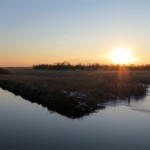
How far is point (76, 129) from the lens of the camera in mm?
19438

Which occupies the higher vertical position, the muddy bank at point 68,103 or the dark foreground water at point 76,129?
the muddy bank at point 68,103

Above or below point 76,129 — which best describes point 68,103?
above

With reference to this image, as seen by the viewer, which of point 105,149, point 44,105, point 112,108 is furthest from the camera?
point 44,105

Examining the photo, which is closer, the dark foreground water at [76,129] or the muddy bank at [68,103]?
the dark foreground water at [76,129]

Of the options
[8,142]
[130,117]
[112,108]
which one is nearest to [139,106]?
[112,108]

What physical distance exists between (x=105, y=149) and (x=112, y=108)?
11943 millimetres

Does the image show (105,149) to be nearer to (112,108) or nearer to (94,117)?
(94,117)

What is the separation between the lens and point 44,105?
2886cm

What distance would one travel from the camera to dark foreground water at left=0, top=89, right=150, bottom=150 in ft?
52.7

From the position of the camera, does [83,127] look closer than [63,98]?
Yes

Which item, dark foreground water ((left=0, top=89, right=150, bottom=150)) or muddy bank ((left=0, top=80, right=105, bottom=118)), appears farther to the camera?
muddy bank ((left=0, top=80, right=105, bottom=118))

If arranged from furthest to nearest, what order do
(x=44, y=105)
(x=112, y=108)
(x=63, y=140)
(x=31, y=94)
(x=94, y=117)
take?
(x=31, y=94)
(x=44, y=105)
(x=112, y=108)
(x=94, y=117)
(x=63, y=140)

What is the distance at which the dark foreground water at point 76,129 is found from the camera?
16.1 meters

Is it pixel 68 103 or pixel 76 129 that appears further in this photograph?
pixel 68 103
